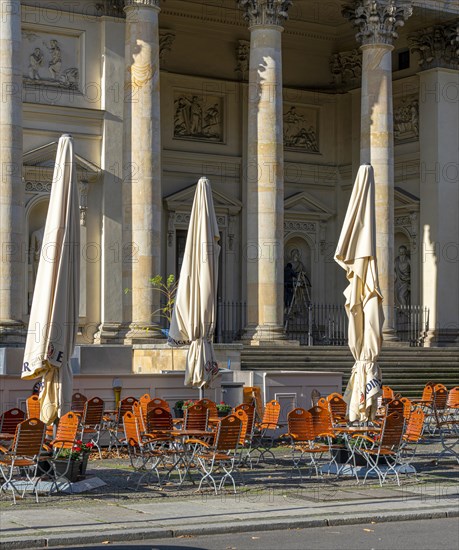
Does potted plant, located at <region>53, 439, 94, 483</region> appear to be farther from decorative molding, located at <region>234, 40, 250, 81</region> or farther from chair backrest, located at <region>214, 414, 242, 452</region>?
decorative molding, located at <region>234, 40, 250, 81</region>

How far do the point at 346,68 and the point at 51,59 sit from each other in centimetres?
1384

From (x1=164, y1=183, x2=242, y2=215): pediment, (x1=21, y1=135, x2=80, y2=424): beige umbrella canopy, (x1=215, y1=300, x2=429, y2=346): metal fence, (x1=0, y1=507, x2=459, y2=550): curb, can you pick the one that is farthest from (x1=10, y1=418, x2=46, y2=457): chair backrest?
(x1=164, y1=183, x2=242, y2=215): pediment

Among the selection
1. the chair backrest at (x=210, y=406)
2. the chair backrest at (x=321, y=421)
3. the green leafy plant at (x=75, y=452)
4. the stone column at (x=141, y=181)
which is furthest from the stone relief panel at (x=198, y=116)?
the green leafy plant at (x=75, y=452)

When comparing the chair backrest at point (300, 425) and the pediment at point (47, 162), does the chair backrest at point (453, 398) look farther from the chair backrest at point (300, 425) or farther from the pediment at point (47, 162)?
the pediment at point (47, 162)

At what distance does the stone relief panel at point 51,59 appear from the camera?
32875mm

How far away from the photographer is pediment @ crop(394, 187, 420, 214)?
4031cm

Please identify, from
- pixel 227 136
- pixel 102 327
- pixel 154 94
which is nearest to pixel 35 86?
pixel 154 94

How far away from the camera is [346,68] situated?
1719 inches

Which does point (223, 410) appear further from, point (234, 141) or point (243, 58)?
point (243, 58)

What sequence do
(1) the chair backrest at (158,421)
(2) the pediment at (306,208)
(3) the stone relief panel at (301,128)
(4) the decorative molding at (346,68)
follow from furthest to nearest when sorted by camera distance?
1. (4) the decorative molding at (346,68)
2. (3) the stone relief panel at (301,128)
3. (2) the pediment at (306,208)
4. (1) the chair backrest at (158,421)

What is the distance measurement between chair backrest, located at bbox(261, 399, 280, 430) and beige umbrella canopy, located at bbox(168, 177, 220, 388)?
174 centimetres

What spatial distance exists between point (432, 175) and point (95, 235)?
39.6 feet

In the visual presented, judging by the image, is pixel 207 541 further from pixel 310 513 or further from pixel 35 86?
pixel 35 86

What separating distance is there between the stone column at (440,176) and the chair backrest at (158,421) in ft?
74.7
